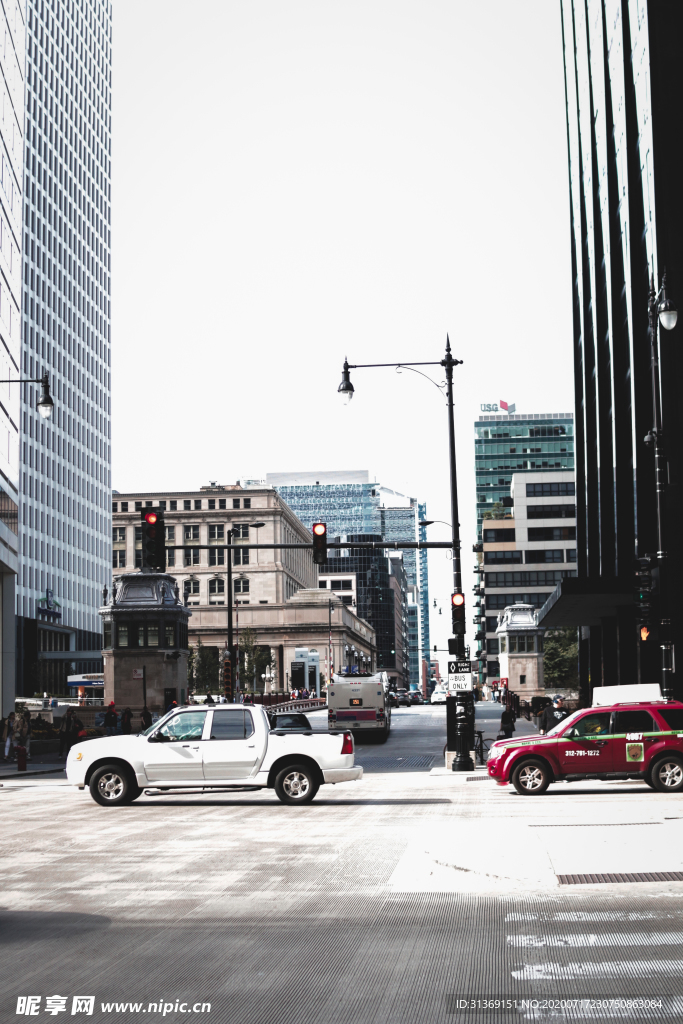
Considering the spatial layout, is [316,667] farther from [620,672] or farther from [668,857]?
[668,857]

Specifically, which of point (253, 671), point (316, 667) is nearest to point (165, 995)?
point (253, 671)

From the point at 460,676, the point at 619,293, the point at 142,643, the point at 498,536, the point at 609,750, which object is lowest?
the point at 609,750

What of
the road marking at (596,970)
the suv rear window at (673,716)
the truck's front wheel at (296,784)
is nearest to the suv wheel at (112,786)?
the truck's front wheel at (296,784)

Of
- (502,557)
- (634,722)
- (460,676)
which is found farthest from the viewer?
(502,557)

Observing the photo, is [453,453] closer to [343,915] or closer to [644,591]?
[644,591]

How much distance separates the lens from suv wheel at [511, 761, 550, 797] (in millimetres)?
22469

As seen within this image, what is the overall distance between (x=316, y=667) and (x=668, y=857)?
105 m

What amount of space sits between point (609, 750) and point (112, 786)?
9.61 m

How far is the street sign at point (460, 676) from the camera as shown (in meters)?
28.9

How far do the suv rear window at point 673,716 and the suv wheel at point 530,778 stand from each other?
257cm

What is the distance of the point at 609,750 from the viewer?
2205cm

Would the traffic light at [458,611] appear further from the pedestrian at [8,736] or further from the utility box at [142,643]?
the utility box at [142,643]

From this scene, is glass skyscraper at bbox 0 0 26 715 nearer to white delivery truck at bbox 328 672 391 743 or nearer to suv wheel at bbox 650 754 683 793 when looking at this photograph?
white delivery truck at bbox 328 672 391 743

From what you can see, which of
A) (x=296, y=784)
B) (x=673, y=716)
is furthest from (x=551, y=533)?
(x=296, y=784)
